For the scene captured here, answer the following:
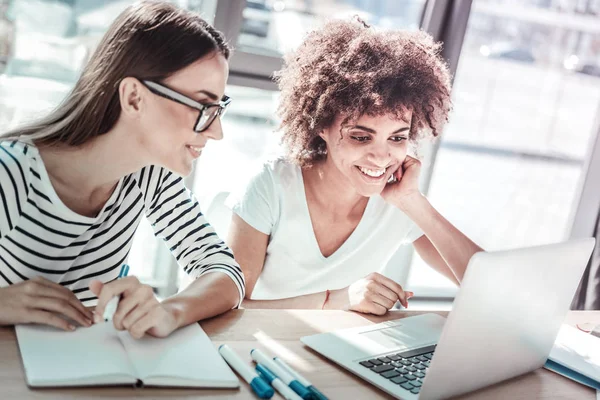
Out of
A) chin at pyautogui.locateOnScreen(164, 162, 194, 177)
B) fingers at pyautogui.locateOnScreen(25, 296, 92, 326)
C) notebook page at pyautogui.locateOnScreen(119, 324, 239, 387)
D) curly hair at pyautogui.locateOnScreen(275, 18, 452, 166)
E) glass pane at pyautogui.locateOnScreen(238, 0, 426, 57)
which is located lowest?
notebook page at pyautogui.locateOnScreen(119, 324, 239, 387)

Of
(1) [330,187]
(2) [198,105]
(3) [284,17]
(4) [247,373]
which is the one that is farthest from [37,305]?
(3) [284,17]

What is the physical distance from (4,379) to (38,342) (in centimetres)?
11

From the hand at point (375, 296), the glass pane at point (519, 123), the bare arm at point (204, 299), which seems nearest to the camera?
the bare arm at point (204, 299)

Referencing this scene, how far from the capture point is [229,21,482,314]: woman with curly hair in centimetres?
177

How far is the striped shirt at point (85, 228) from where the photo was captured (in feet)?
4.21

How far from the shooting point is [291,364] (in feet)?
3.75

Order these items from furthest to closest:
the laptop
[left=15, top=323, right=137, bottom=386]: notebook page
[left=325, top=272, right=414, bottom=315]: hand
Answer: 1. [left=325, top=272, right=414, bottom=315]: hand
2. the laptop
3. [left=15, top=323, right=137, bottom=386]: notebook page

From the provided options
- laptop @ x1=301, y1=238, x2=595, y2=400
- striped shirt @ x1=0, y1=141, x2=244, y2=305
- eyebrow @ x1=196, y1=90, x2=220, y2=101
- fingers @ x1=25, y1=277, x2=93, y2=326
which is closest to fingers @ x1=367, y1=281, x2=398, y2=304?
laptop @ x1=301, y1=238, x2=595, y2=400

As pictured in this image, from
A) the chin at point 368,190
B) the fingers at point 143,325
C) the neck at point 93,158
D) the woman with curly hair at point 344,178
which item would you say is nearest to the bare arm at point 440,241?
the woman with curly hair at point 344,178

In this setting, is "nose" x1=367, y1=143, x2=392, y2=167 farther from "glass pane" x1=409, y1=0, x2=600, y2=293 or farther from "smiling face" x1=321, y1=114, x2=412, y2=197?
"glass pane" x1=409, y1=0, x2=600, y2=293

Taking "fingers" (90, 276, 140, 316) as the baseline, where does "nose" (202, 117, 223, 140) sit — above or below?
above

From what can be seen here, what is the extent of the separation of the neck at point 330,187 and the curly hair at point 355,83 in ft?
0.12

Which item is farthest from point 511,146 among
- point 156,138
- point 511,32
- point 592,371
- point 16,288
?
point 16,288

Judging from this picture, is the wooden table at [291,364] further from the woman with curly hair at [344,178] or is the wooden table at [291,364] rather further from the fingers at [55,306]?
the woman with curly hair at [344,178]
